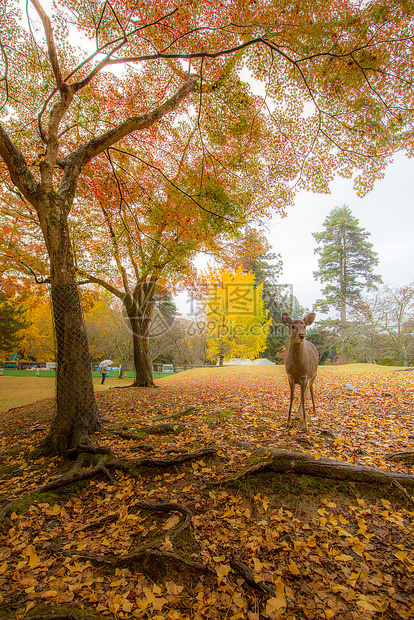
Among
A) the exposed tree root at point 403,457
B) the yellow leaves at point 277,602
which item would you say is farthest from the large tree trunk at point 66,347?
the exposed tree root at point 403,457

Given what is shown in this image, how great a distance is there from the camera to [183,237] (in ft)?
36.5

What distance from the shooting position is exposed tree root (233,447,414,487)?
3203 mm

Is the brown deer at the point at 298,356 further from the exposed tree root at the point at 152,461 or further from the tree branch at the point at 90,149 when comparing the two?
the tree branch at the point at 90,149

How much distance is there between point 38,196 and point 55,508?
4808 millimetres

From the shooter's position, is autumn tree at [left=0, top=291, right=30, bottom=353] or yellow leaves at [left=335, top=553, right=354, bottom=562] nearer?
yellow leaves at [left=335, top=553, right=354, bottom=562]

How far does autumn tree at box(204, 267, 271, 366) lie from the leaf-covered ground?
1926cm

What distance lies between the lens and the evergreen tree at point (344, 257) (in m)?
38.4

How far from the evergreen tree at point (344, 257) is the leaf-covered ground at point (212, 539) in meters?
36.5

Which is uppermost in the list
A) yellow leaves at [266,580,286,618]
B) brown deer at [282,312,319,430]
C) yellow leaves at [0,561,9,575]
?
brown deer at [282,312,319,430]

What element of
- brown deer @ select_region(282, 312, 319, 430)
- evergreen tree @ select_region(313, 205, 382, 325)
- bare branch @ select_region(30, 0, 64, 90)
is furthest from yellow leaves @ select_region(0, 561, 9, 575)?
evergreen tree @ select_region(313, 205, 382, 325)

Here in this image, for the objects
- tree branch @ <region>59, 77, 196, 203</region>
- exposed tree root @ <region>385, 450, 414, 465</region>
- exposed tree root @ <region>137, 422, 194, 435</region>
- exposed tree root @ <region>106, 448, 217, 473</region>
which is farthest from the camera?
exposed tree root @ <region>137, 422, 194, 435</region>

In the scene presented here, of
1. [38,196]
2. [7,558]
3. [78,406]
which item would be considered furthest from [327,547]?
[38,196]

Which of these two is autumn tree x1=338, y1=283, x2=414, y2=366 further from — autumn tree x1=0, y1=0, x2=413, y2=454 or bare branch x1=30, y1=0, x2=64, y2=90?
bare branch x1=30, y1=0, x2=64, y2=90

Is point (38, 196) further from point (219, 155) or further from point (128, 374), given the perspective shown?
point (128, 374)
